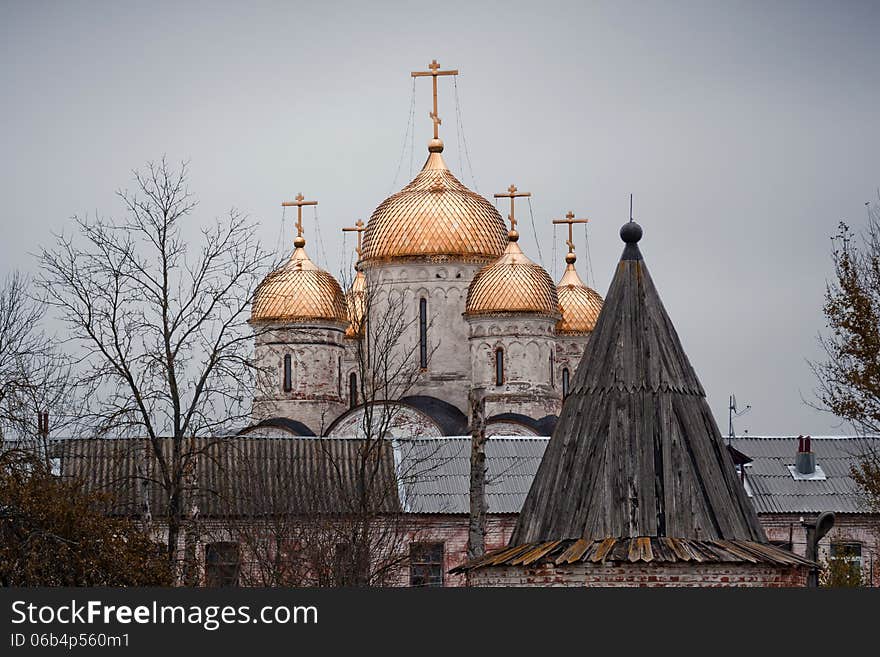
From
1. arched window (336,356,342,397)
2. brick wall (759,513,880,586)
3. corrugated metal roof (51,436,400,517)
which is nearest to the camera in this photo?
corrugated metal roof (51,436,400,517)

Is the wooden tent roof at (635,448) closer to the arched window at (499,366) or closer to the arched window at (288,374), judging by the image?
the arched window at (499,366)

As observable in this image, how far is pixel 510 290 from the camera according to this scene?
44.9 meters

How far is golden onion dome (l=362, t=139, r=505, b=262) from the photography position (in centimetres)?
4622

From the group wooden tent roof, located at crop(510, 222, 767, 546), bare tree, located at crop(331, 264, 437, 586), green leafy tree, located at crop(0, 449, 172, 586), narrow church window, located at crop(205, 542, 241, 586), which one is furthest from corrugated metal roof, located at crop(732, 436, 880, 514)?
wooden tent roof, located at crop(510, 222, 767, 546)

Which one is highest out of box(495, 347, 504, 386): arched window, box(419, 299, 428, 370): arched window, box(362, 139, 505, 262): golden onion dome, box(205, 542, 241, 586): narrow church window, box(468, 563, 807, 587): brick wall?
box(362, 139, 505, 262): golden onion dome

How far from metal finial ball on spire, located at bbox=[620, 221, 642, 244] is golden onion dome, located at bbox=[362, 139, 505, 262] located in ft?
97.3

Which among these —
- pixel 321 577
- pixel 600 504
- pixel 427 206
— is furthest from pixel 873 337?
pixel 427 206

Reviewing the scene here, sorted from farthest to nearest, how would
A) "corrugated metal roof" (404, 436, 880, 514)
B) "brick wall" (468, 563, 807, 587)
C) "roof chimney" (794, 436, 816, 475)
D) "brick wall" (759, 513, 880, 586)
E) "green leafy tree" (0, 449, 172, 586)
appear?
"roof chimney" (794, 436, 816, 475) → "corrugated metal roof" (404, 436, 880, 514) → "brick wall" (759, 513, 880, 586) → "green leafy tree" (0, 449, 172, 586) → "brick wall" (468, 563, 807, 587)

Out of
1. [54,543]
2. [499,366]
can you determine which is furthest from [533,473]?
[54,543]

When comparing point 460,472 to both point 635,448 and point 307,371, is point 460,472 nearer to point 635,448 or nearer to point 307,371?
point 307,371

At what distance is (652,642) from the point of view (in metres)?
12.5

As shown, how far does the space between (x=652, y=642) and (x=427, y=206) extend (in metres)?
34.5

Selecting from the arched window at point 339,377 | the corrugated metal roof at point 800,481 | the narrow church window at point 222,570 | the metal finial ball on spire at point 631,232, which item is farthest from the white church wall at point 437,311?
the metal finial ball on spire at point 631,232

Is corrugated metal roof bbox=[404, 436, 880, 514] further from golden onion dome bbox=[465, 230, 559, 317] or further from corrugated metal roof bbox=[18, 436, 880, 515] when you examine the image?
golden onion dome bbox=[465, 230, 559, 317]
